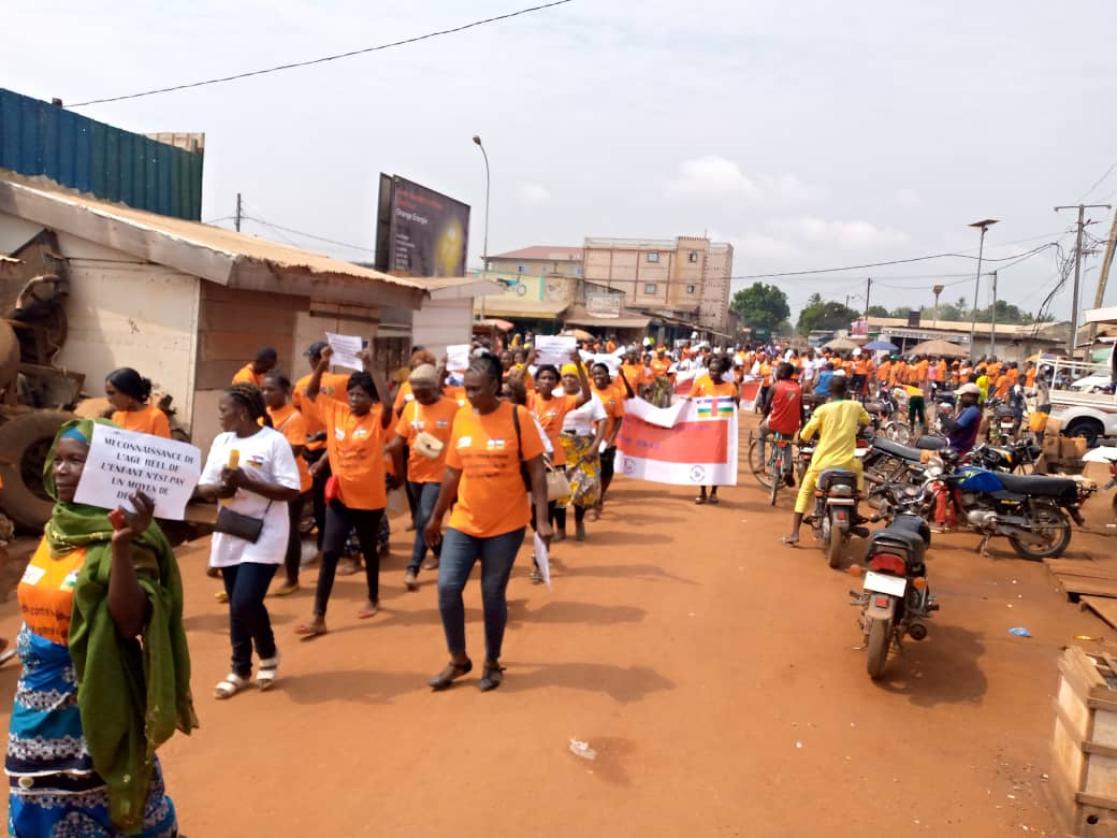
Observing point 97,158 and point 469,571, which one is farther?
point 97,158

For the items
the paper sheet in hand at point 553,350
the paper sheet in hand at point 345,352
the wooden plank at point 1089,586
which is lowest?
the wooden plank at point 1089,586

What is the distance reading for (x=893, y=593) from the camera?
5.36 metres

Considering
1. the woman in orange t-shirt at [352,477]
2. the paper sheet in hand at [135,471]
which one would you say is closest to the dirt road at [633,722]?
the woman in orange t-shirt at [352,477]

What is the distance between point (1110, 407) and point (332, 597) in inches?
675

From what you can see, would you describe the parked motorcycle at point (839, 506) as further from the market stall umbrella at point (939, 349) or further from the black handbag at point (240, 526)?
the market stall umbrella at point (939, 349)

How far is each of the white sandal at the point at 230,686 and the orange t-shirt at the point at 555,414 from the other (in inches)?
144

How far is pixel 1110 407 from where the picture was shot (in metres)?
17.6

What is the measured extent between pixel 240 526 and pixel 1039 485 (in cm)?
780

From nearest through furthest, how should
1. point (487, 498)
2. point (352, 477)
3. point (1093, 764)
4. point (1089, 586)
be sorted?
point (1093, 764)
point (487, 498)
point (352, 477)
point (1089, 586)

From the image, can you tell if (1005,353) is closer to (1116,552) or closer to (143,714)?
(1116,552)

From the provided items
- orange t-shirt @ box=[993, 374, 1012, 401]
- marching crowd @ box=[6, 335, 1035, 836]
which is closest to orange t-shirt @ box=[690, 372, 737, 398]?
marching crowd @ box=[6, 335, 1035, 836]

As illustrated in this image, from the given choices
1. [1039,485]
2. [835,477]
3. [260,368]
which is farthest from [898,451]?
[260,368]

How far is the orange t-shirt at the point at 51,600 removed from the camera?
255cm

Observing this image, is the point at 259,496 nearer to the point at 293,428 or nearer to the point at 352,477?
the point at 352,477
